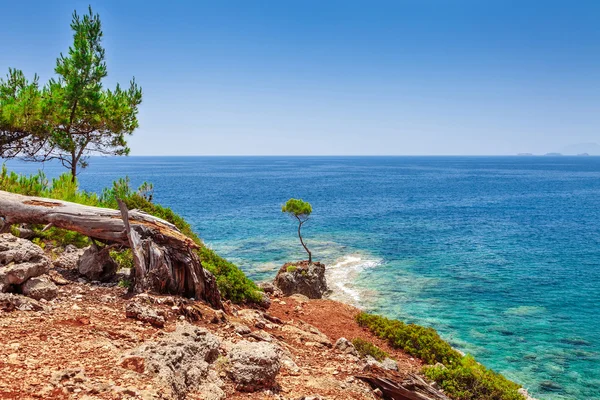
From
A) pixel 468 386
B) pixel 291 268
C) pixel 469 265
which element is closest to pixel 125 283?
pixel 468 386

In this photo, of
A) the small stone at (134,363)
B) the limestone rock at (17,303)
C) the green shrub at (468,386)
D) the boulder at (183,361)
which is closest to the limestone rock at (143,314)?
the boulder at (183,361)

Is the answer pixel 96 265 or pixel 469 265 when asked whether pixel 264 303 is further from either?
pixel 469 265

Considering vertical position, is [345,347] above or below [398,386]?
below

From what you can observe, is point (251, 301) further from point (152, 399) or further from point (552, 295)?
point (552, 295)

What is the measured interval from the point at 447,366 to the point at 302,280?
56.6ft

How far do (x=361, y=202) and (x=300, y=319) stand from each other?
8340 centimetres

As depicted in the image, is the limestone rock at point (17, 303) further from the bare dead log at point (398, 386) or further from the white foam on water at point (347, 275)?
the white foam on water at point (347, 275)

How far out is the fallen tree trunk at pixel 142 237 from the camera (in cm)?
1144

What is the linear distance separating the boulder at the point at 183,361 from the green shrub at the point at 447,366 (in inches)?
293

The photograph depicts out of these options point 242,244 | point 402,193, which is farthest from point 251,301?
point 402,193

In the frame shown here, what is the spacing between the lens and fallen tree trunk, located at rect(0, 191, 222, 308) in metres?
11.4

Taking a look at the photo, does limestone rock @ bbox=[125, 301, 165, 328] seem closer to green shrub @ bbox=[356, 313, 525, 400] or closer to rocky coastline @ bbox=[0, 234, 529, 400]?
rocky coastline @ bbox=[0, 234, 529, 400]

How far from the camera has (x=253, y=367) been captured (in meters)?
7.93

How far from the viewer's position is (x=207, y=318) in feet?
36.2
